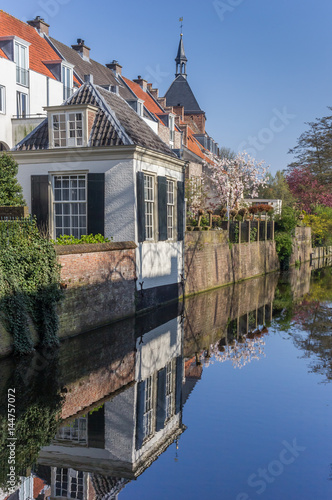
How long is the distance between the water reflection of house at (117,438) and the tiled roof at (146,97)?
38043mm

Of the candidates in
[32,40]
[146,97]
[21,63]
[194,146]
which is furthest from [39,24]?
[194,146]

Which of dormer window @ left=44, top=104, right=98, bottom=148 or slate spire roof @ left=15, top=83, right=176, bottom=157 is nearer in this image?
slate spire roof @ left=15, top=83, right=176, bottom=157

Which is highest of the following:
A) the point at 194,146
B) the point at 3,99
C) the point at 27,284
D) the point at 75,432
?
the point at 194,146

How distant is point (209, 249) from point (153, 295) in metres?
5.98

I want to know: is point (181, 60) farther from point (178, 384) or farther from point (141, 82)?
point (178, 384)

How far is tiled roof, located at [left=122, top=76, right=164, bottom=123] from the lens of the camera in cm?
4522

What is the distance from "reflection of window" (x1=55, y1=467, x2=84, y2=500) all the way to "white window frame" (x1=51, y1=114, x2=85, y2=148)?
1065 centimetres

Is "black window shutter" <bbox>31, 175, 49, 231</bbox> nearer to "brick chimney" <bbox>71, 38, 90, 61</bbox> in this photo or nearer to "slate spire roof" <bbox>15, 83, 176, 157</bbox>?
"slate spire roof" <bbox>15, 83, 176, 157</bbox>

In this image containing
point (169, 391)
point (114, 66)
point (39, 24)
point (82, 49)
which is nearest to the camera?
point (169, 391)

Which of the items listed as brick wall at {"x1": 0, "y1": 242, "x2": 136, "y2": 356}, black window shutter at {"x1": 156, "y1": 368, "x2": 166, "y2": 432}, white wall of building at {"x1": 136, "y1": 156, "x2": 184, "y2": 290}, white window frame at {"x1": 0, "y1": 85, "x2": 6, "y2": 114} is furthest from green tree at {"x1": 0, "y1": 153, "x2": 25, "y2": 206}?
white window frame at {"x1": 0, "y1": 85, "x2": 6, "y2": 114}

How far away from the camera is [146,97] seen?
4744 centimetres

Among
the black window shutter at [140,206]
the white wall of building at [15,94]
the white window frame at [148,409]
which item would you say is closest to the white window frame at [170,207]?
the black window shutter at [140,206]

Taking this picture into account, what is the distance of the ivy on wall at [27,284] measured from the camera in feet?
32.9

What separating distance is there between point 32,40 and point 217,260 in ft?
61.0
